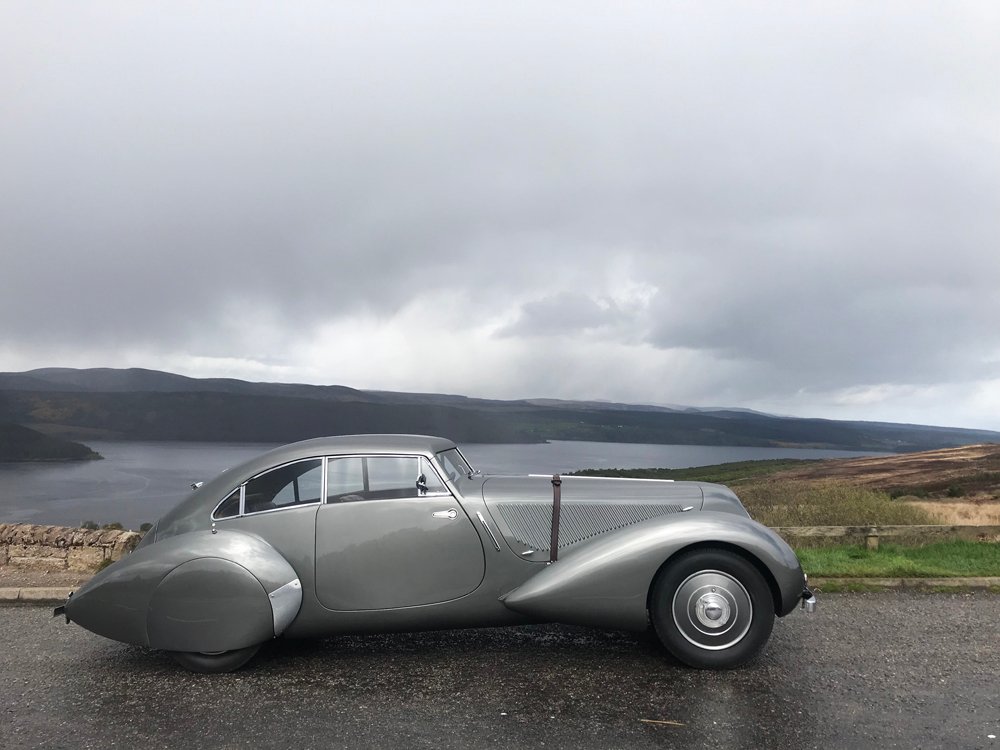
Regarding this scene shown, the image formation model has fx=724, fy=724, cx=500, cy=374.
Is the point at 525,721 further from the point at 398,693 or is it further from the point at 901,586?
the point at 901,586

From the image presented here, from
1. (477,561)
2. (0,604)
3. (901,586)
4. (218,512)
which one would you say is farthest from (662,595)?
(0,604)

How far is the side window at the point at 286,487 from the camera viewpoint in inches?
211

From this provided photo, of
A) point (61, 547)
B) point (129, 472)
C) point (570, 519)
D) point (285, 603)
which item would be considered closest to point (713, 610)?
point (570, 519)

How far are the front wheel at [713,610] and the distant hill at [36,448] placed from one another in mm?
37534

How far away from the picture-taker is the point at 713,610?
496cm

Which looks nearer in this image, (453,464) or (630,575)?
(630,575)

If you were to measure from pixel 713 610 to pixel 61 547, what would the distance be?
8.02 m

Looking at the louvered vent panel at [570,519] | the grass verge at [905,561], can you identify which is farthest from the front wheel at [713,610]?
the grass verge at [905,561]

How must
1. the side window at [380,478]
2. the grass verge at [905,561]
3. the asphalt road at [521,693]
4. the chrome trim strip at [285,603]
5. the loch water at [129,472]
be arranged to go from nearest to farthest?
the asphalt road at [521,693], the chrome trim strip at [285,603], the side window at [380,478], the grass verge at [905,561], the loch water at [129,472]

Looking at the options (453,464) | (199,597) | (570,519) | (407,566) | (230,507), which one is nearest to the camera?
(199,597)

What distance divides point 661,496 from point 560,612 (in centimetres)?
128

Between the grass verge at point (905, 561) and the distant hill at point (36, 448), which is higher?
the grass verge at point (905, 561)

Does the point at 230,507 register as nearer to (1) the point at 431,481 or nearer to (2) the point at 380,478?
(2) the point at 380,478

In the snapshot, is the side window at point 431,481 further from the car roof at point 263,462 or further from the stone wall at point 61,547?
the stone wall at point 61,547
